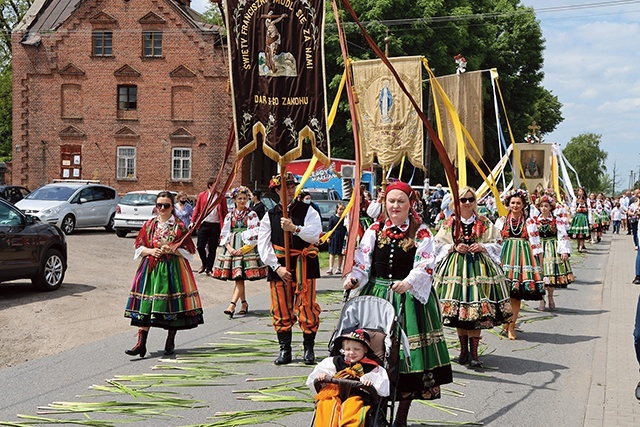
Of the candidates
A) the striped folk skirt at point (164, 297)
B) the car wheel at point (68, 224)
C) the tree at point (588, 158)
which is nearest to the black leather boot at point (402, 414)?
the striped folk skirt at point (164, 297)

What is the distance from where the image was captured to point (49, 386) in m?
7.66

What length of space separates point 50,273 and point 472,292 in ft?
26.4

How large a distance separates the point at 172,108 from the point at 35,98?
7.59 meters

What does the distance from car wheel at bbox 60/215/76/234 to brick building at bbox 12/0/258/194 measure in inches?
686

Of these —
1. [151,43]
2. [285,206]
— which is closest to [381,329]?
[285,206]

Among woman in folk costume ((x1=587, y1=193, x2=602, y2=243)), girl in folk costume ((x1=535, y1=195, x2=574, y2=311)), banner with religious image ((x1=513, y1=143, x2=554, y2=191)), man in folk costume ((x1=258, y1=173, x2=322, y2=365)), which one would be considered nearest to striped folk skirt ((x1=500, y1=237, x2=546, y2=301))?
girl in folk costume ((x1=535, y1=195, x2=574, y2=311))

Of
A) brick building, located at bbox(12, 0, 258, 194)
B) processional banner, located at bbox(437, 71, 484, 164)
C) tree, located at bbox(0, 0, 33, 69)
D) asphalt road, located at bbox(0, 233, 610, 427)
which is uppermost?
tree, located at bbox(0, 0, 33, 69)

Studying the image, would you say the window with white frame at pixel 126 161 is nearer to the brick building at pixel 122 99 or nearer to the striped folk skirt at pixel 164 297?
the brick building at pixel 122 99

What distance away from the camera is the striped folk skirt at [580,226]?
28.1 meters

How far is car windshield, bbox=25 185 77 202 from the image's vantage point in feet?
89.0

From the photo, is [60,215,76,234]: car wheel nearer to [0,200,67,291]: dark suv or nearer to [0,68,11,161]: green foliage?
[0,200,67,291]: dark suv

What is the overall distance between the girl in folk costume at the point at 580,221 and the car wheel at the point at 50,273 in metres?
19.1

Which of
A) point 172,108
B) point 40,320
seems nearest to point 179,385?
Answer: point 40,320

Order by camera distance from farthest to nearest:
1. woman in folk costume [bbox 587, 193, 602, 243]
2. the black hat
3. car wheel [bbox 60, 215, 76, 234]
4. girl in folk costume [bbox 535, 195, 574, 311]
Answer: woman in folk costume [bbox 587, 193, 602, 243]
car wheel [bbox 60, 215, 76, 234]
girl in folk costume [bbox 535, 195, 574, 311]
the black hat
